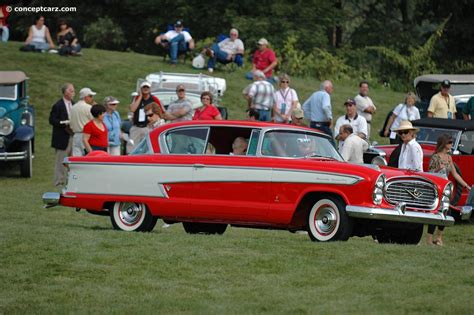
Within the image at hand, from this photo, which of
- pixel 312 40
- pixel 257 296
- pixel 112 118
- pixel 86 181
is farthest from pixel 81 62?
pixel 257 296

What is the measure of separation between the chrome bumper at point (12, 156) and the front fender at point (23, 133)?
29 cm

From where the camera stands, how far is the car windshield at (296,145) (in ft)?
49.0

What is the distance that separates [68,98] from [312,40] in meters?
25.0

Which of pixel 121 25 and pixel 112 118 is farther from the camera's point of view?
pixel 121 25

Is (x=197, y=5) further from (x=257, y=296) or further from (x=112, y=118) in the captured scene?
(x=257, y=296)

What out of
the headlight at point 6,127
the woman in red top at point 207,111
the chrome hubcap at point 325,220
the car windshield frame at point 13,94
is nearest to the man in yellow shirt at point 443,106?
the woman in red top at point 207,111

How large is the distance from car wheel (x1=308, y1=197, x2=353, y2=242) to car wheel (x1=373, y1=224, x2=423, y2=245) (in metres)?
1.32

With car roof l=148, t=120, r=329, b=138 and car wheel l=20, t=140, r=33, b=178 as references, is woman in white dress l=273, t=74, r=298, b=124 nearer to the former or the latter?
car wheel l=20, t=140, r=33, b=178

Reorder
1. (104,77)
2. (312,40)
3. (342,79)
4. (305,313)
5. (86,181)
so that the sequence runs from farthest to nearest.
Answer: (312,40), (342,79), (104,77), (86,181), (305,313)

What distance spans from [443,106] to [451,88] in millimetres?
3576

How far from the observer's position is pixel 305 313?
416 inches

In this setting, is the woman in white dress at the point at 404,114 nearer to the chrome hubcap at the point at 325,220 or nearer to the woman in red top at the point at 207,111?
the woman in red top at the point at 207,111

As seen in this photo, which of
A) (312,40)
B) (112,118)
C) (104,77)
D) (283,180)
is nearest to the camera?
(283,180)

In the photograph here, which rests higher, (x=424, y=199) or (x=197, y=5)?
(x=197, y=5)
